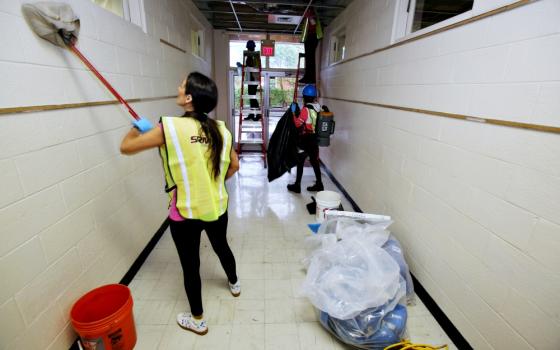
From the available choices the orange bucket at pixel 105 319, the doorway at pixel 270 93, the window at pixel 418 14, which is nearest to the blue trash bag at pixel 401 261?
the orange bucket at pixel 105 319

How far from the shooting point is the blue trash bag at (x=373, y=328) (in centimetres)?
147

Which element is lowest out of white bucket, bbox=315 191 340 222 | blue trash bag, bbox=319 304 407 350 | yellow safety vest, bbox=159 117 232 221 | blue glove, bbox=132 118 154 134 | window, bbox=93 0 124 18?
blue trash bag, bbox=319 304 407 350

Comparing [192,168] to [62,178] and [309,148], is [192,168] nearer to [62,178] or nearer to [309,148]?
[62,178]

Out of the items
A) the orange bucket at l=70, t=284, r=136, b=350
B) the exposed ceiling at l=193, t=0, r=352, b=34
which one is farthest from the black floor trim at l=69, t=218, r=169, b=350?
the exposed ceiling at l=193, t=0, r=352, b=34

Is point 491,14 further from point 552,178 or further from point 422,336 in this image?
point 422,336

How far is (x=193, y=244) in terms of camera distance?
1512 millimetres

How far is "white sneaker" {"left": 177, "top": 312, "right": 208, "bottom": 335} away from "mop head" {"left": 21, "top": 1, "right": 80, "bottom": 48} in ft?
5.29

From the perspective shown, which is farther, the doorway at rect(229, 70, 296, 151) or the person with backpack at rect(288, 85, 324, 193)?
the doorway at rect(229, 70, 296, 151)

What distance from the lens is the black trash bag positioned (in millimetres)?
3535

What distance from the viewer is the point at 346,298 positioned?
1.50 m

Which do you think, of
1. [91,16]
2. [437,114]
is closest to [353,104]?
[437,114]

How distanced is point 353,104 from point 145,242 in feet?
9.05

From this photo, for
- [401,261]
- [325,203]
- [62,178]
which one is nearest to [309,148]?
[325,203]

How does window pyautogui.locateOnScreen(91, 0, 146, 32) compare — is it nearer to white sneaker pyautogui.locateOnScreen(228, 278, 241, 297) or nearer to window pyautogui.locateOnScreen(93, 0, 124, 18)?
window pyautogui.locateOnScreen(93, 0, 124, 18)
